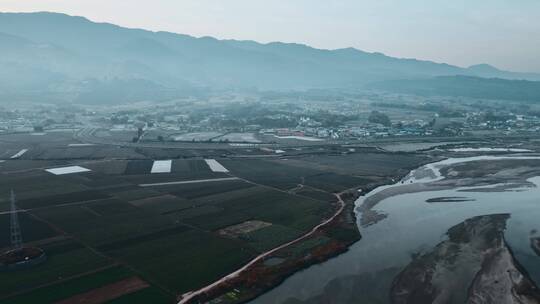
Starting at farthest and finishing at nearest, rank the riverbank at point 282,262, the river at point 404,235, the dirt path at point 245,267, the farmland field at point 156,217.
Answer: the farmland field at point 156,217 → the river at point 404,235 → the riverbank at point 282,262 → the dirt path at point 245,267

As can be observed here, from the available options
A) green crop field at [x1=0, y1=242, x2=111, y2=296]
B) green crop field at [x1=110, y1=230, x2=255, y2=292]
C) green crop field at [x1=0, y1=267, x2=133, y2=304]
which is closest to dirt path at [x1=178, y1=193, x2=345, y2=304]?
green crop field at [x1=110, y1=230, x2=255, y2=292]

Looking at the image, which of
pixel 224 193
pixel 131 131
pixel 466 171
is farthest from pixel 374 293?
pixel 131 131

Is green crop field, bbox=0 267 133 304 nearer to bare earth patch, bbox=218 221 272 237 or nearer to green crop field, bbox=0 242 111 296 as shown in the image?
green crop field, bbox=0 242 111 296

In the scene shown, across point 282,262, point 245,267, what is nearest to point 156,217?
point 245,267

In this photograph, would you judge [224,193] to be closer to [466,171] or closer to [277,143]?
[466,171]

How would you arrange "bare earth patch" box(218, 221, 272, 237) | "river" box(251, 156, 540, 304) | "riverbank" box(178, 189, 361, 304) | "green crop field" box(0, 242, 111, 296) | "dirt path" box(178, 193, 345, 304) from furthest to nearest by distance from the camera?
1. "bare earth patch" box(218, 221, 272, 237)
2. "river" box(251, 156, 540, 304)
3. "green crop field" box(0, 242, 111, 296)
4. "riverbank" box(178, 189, 361, 304)
5. "dirt path" box(178, 193, 345, 304)

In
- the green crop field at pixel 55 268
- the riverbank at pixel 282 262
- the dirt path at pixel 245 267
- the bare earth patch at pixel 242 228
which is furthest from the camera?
the bare earth patch at pixel 242 228

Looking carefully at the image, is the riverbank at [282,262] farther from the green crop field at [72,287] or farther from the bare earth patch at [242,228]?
the green crop field at [72,287]

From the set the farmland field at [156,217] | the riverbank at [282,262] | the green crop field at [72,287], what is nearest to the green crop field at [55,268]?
the farmland field at [156,217]

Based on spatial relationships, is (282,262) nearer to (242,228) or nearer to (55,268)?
(242,228)
